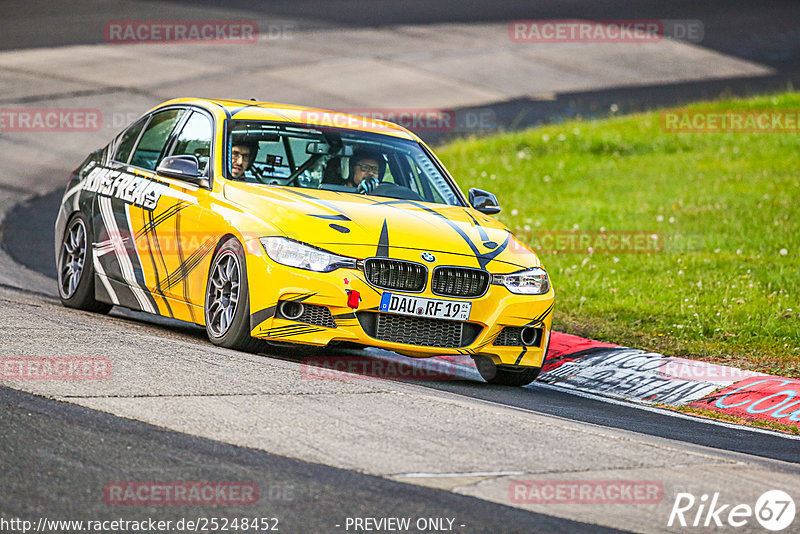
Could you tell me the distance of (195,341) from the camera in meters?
8.89

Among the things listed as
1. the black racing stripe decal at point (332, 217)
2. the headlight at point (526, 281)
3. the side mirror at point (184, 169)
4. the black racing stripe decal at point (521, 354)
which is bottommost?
the black racing stripe decal at point (521, 354)

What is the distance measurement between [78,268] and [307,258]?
9.94 ft

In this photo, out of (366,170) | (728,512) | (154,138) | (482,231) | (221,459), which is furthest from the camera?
(154,138)

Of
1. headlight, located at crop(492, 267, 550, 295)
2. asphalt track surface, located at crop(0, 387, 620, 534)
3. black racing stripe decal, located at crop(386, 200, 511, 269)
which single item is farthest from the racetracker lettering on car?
asphalt track surface, located at crop(0, 387, 620, 534)

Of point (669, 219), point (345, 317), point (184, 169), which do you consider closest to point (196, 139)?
point (184, 169)

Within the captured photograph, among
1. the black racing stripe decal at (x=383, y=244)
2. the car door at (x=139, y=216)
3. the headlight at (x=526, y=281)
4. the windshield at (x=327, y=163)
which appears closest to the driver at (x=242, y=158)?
the windshield at (x=327, y=163)

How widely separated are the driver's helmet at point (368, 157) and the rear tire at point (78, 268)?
2266mm

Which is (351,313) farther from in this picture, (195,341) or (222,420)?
(222,420)

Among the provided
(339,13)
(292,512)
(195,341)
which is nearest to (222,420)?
(292,512)

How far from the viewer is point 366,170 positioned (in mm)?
9469

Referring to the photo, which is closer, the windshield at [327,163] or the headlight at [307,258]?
the headlight at [307,258]

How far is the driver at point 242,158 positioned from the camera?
9141mm

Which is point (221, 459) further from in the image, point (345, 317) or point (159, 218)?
point (159, 218)

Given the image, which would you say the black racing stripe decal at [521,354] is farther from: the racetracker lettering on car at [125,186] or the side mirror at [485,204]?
the racetracker lettering on car at [125,186]
